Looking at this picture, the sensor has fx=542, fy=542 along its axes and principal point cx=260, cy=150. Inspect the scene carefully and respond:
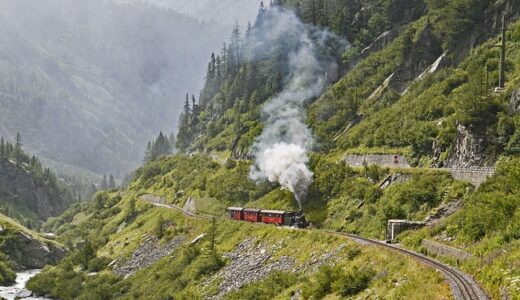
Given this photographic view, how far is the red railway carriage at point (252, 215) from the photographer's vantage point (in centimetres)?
6939

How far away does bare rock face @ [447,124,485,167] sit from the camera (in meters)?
50.7

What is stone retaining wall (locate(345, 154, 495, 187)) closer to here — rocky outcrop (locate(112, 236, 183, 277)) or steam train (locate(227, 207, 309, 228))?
steam train (locate(227, 207, 309, 228))

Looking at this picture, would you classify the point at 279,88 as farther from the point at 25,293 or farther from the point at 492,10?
the point at 25,293

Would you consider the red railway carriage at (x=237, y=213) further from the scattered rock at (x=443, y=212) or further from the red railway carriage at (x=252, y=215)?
the scattered rock at (x=443, y=212)

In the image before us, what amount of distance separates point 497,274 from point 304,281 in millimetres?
18600

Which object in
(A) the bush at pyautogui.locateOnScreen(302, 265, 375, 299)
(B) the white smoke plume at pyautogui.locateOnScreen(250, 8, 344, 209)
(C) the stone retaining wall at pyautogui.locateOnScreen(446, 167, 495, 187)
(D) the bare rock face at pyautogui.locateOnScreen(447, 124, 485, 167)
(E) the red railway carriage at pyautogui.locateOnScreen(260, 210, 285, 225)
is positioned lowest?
(A) the bush at pyautogui.locateOnScreen(302, 265, 375, 299)

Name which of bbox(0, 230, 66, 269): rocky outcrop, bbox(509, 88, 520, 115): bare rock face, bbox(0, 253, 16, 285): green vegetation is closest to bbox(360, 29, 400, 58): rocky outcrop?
bbox(509, 88, 520, 115): bare rock face

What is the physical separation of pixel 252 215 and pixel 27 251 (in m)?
70.3

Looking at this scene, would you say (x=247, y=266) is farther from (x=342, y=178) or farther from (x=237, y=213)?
(x=237, y=213)

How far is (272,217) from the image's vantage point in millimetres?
65562

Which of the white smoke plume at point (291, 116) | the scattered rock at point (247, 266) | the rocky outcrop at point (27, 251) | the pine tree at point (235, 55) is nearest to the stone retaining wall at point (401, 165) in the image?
the white smoke plume at point (291, 116)

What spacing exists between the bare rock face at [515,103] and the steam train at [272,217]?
2493cm

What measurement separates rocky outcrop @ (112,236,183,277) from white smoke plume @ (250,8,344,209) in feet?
59.5

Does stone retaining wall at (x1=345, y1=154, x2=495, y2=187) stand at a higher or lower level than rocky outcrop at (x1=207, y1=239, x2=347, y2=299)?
higher
